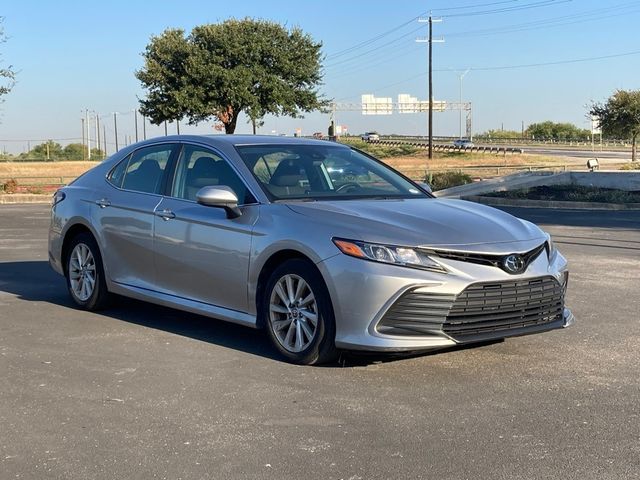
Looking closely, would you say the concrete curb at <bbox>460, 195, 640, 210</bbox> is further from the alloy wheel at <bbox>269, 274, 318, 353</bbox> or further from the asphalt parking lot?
the alloy wheel at <bbox>269, 274, 318, 353</bbox>

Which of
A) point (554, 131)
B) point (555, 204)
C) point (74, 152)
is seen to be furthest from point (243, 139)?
point (554, 131)

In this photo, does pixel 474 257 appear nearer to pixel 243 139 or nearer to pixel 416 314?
pixel 416 314

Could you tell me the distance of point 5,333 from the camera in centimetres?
666

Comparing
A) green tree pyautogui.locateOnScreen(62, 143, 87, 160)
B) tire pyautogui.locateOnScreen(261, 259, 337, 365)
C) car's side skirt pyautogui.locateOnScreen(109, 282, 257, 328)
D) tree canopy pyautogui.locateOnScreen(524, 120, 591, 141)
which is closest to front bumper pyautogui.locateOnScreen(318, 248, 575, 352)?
tire pyautogui.locateOnScreen(261, 259, 337, 365)

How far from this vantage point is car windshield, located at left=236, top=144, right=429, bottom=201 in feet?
20.1

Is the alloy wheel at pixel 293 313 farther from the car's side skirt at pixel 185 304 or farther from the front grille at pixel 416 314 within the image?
the front grille at pixel 416 314

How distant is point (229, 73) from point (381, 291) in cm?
4043

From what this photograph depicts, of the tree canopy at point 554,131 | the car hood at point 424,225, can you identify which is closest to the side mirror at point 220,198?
the car hood at point 424,225

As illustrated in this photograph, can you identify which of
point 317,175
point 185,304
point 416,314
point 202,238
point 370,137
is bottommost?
point 185,304

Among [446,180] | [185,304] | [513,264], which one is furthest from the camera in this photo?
[446,180]

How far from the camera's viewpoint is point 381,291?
5027 millimetres

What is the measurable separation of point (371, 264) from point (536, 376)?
4.46 feet

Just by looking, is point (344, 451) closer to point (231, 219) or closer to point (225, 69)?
point (231, 219)

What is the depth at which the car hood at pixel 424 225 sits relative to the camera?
5.17 m
